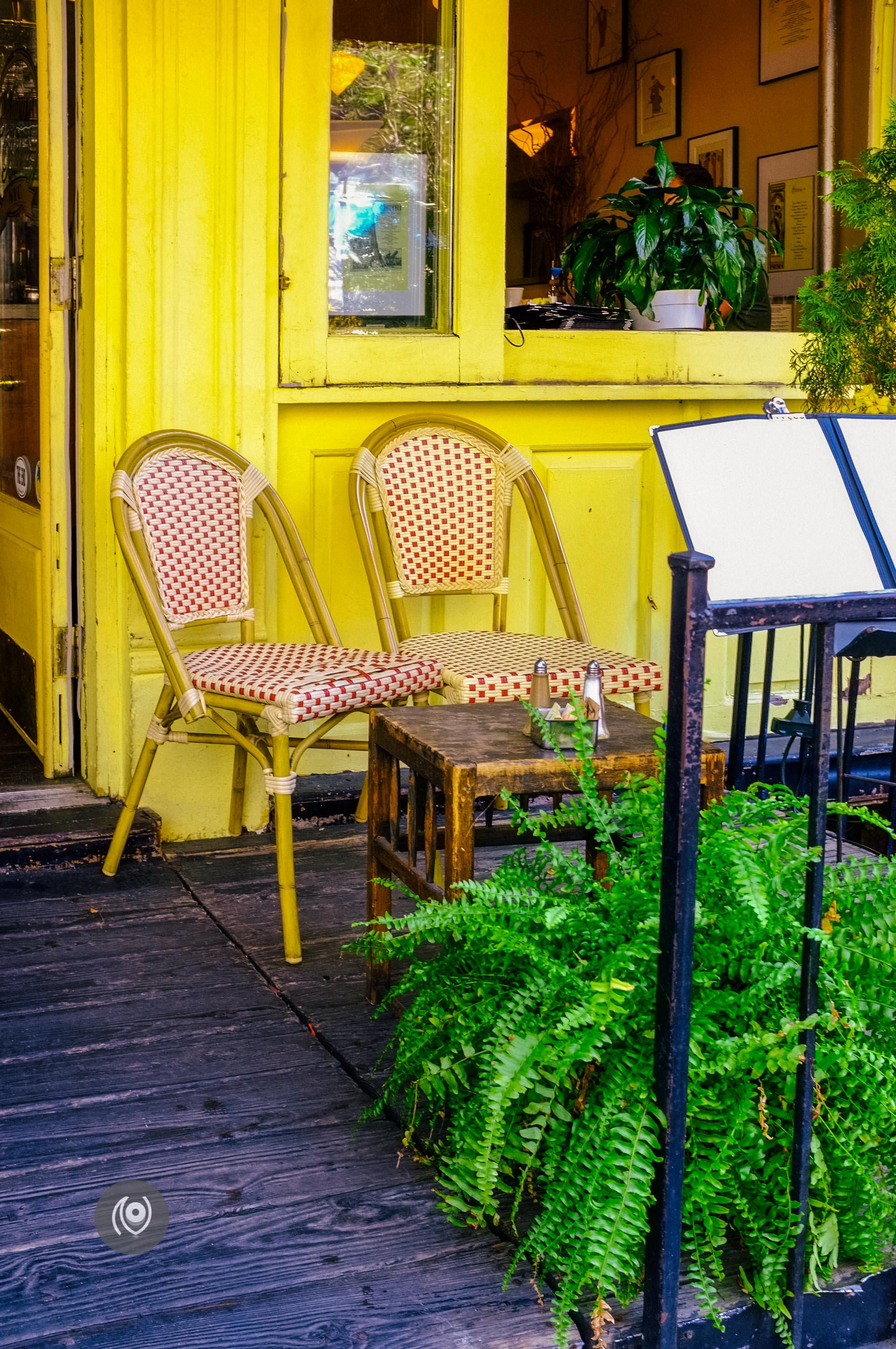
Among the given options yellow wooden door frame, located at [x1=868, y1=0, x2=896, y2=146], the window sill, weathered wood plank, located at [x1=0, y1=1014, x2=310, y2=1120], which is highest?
yellow wooden door frame, located at [x1=868, y1=0, x2=896, y2=146]

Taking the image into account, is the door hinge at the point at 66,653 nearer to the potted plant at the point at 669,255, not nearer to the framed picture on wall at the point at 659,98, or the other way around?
the potted plant at the point at 669,255

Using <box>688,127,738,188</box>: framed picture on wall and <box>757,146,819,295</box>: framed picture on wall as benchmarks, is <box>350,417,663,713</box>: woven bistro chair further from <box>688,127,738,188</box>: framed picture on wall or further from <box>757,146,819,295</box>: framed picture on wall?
<box>688,127,738,188</box>: framed picture on wall

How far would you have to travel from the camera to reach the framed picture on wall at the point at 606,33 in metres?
6.65

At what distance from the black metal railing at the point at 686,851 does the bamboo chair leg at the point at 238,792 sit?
2.02m

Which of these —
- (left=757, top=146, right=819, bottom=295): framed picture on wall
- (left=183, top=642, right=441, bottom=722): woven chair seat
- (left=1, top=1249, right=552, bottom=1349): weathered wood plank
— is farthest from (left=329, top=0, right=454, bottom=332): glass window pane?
→ (left=1, top=1249, right=552, bottom=1349): weathered wood plank

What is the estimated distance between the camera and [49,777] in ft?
11.9

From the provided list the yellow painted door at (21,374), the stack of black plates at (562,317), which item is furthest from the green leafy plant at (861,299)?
the yellow painted door at (21,374)

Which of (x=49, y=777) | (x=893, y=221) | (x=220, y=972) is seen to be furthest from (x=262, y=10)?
(x=220, y=972)

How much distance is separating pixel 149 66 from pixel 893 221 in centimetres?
175

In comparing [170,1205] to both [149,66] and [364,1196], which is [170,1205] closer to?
[364,1196]

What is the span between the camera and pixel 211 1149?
2.01 meters

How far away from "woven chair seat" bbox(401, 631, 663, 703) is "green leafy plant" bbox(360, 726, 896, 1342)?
0.98 meters

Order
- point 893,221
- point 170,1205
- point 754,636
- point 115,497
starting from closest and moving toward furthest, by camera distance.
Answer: point 170,1205 → point 115,497 → point 893,221 → point 754,636

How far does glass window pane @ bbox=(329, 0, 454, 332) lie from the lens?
3.52m
